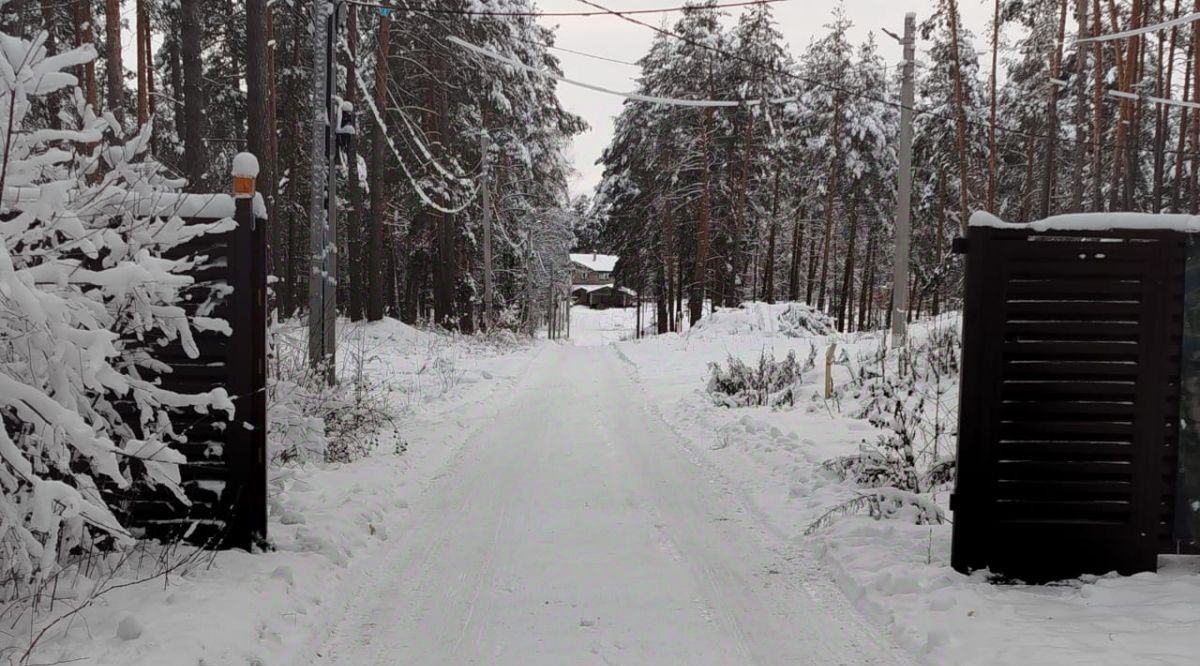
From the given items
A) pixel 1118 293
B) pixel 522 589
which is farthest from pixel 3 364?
pixel 1118 293

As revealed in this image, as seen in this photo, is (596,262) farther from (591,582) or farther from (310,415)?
(591,582)

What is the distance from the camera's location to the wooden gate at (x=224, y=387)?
4250 millimetres

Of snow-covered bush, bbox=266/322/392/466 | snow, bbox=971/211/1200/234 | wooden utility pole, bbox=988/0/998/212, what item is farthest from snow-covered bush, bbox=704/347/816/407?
wooden utility pole, bbox=988/0/998/212

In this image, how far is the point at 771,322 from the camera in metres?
23.8

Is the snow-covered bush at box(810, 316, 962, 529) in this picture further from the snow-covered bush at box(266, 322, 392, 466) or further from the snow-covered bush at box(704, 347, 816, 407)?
the snow-covered bush at box(266, 322, 392, 466)

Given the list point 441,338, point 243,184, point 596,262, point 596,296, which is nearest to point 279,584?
point 243,184

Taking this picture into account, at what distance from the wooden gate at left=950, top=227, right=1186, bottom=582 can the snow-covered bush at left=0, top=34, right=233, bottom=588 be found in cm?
392

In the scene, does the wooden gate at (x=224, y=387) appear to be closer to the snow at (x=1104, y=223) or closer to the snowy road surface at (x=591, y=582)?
the snowy road surface at (x=591, y=582)

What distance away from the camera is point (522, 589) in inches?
168

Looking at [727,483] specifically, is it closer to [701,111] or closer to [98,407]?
[98,407]

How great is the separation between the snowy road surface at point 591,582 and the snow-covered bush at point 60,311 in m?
1.32

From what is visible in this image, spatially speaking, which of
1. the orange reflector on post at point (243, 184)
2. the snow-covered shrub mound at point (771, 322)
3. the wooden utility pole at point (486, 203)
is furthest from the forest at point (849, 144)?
the orange reflector on post at point (243, 184)

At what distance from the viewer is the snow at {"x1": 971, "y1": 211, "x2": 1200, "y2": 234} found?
4.13 m

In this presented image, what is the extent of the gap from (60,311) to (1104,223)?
4.82m
